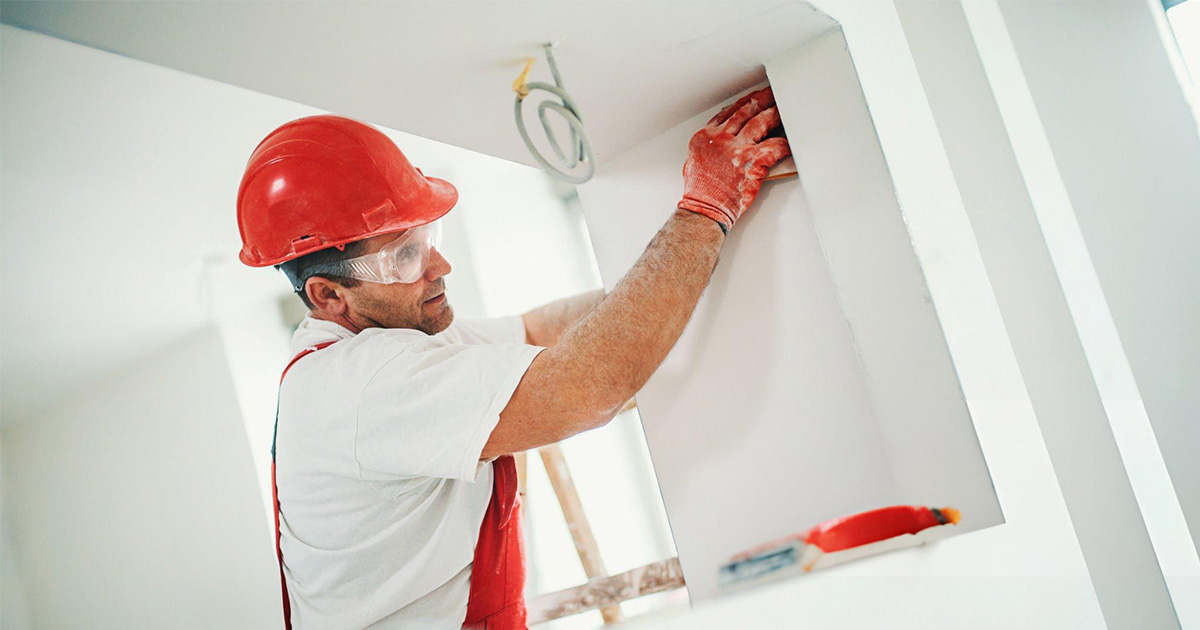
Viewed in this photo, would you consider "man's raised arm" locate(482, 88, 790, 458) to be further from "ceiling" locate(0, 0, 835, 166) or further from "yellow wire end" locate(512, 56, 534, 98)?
"yellow wire end" locate(512, 56, 534, 98)

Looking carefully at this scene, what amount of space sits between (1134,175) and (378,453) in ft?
6.11

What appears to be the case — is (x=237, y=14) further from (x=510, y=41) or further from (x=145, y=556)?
(x=145, y=556)

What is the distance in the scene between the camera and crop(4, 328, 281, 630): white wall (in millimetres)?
743

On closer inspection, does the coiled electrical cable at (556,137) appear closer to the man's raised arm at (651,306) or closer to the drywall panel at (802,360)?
the drywall panel at (802,360)

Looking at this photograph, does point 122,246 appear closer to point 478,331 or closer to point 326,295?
point 326,295

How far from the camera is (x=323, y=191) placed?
3.28 ft

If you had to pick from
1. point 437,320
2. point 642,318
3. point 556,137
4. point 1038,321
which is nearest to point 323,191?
point 437,320

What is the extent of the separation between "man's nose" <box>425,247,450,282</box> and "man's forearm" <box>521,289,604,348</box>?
0.15 m

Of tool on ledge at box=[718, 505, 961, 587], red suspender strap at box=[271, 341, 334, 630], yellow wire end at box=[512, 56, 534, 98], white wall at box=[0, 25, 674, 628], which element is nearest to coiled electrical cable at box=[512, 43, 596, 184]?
yellow wire end at box=[512, 56, 534, 98]

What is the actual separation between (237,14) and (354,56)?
0.46 ft

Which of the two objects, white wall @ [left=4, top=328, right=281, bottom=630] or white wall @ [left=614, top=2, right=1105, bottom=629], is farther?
white wall @ [left=614, top=2, right=1105, bottom=629]

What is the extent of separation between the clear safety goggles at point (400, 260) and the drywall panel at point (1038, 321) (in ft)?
4.03

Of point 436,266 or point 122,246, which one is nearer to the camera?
point 122,246

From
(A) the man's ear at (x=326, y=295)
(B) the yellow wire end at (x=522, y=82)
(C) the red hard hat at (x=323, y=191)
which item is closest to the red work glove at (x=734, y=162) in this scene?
(B) the yellow wire end at (x=522, y=82)
